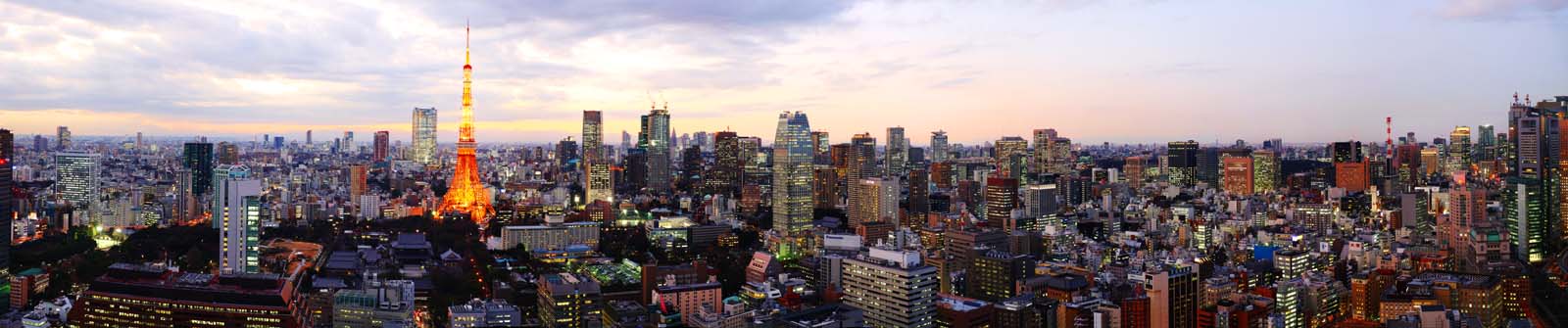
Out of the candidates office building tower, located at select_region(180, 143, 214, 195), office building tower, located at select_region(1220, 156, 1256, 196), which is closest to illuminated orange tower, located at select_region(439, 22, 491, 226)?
office building tower, located at select_region(180, 143, 214, 195)

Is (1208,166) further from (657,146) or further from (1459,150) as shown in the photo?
(657,146)

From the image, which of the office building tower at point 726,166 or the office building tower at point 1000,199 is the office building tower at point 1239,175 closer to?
the office building tower at point 1000,199

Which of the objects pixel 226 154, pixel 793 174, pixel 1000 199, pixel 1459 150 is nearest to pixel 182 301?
pixel 793 174

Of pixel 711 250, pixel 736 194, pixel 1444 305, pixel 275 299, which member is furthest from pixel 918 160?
pixel 275 299

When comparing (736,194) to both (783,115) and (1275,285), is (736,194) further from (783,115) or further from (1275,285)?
(1275,285)

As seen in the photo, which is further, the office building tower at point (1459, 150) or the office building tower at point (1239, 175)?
the office building tower at point (1239, 175)

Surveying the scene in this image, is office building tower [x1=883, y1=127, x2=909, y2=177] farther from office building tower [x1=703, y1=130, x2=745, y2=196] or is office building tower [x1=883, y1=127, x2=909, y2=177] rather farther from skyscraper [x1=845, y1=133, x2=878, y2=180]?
office building tower [x1=703, y1=130, x2=745, y2=196]

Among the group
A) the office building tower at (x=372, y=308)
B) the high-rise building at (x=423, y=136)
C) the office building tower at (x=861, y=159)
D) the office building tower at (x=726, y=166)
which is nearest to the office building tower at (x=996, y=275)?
the office building tower at (x=372, y=308)
